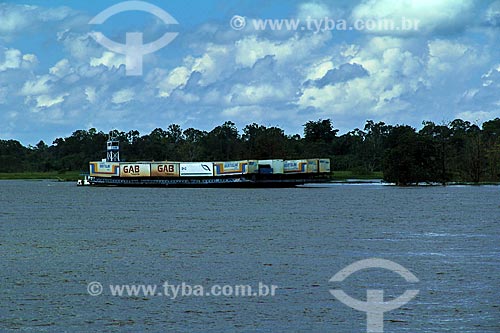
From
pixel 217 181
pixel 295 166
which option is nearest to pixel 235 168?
pixel 217 181

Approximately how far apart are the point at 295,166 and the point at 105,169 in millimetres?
40937

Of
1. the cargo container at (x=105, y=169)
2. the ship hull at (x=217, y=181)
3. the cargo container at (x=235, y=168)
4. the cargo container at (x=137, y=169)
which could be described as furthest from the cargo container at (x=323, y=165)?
the cargo container at (x=105, y=169)

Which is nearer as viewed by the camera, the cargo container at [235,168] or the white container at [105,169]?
the cargo container at [235,168]

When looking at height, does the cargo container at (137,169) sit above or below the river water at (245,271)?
above

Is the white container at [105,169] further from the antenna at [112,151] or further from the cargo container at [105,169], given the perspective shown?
the antenna at [112,151]

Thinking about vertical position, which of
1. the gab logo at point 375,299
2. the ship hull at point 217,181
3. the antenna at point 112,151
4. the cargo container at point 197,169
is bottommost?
the gab logo at point 375,299

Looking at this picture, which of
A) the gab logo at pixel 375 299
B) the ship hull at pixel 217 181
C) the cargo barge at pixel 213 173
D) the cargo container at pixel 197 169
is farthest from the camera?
the cargo container at pixel 197 169

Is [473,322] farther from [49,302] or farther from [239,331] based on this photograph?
[49,302]

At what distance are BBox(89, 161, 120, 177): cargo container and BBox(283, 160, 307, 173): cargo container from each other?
1385 inches

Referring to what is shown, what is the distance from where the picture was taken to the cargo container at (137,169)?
17850cm

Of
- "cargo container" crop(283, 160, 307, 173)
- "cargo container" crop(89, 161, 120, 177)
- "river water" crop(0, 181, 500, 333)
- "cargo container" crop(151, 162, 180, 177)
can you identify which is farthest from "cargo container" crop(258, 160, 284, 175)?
"river water" crop(0, 181, 500, 333)

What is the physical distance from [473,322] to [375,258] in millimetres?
15601

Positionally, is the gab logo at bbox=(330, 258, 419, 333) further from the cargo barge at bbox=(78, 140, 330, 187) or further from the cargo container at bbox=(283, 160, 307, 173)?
the cargo container at bbox=(283, 160, 307, 173)

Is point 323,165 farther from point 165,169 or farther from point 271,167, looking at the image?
point 165,169
